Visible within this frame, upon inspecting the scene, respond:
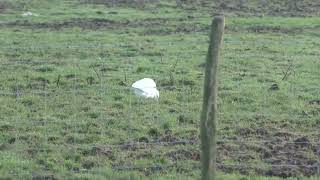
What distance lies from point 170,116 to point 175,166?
2657 mm

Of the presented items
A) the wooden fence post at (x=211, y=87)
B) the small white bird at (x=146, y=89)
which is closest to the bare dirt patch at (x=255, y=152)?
the small white bird at (x=146, y=89)

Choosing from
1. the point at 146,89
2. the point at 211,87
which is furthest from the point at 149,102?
the point at 211,87

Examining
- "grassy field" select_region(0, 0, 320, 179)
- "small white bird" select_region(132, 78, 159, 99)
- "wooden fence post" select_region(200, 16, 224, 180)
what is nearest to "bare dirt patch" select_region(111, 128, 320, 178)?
"grassy field" select_region(0, 0, 320, 179)

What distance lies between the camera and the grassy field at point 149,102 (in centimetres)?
970

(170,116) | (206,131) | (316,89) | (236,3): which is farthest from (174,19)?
(206,131)

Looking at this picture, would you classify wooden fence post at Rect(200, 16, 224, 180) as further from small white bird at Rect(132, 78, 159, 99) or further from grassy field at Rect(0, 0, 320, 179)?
small white bird at Rect(132, 78, 159, 99)

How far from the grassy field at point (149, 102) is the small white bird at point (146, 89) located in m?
0.21

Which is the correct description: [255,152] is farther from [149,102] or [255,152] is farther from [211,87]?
[211,87]

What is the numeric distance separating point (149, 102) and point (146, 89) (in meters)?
0.34

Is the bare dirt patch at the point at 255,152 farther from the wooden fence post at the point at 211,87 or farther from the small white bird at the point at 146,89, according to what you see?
the wooden fence post at the point at 211,87

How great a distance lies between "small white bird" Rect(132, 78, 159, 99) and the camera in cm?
1295

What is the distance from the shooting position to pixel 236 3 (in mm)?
31453

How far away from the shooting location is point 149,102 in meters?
12.8

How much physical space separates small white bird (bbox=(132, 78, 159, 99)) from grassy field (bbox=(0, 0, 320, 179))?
205mm
